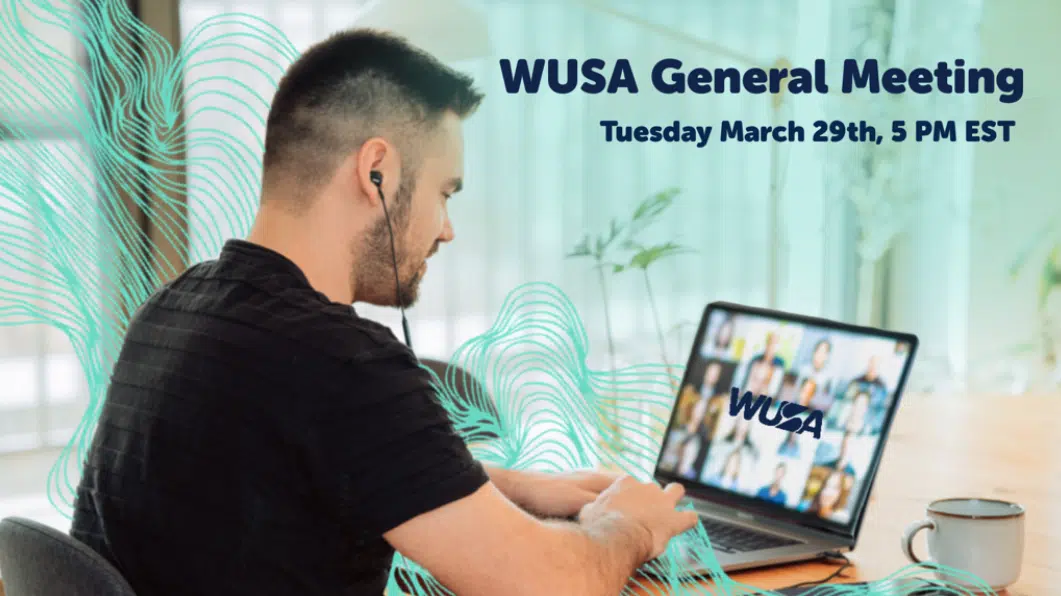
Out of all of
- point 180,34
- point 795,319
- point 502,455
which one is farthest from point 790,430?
point 180,34

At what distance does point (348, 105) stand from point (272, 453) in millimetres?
336

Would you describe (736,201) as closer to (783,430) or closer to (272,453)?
(783,430)

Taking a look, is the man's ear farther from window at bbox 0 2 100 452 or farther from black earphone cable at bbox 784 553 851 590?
black earphone cable at bbox 784 553 851 590

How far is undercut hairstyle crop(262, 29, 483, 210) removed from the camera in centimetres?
107

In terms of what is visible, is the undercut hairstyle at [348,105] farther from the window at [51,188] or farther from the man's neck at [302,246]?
the window at [51,188]

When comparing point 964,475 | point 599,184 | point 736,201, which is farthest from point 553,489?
point 736,201

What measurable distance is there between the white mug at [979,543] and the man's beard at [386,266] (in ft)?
1.85

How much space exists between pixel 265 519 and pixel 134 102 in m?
0.58

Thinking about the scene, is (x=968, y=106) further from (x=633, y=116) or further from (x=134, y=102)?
(x=134, y=102)

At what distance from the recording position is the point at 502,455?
1390 mm

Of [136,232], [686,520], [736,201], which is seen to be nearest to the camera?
[686,520]

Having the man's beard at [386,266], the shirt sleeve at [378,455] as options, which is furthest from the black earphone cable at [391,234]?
the shirt sleeve at [378,455]

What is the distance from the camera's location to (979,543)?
1182mm

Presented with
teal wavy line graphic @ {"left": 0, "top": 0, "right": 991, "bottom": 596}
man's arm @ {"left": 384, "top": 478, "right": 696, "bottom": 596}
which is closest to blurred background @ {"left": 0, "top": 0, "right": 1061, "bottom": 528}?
teal wavy line graphic @ {"left": 0, "top": 0, "right": 991, "bottom": 596}
